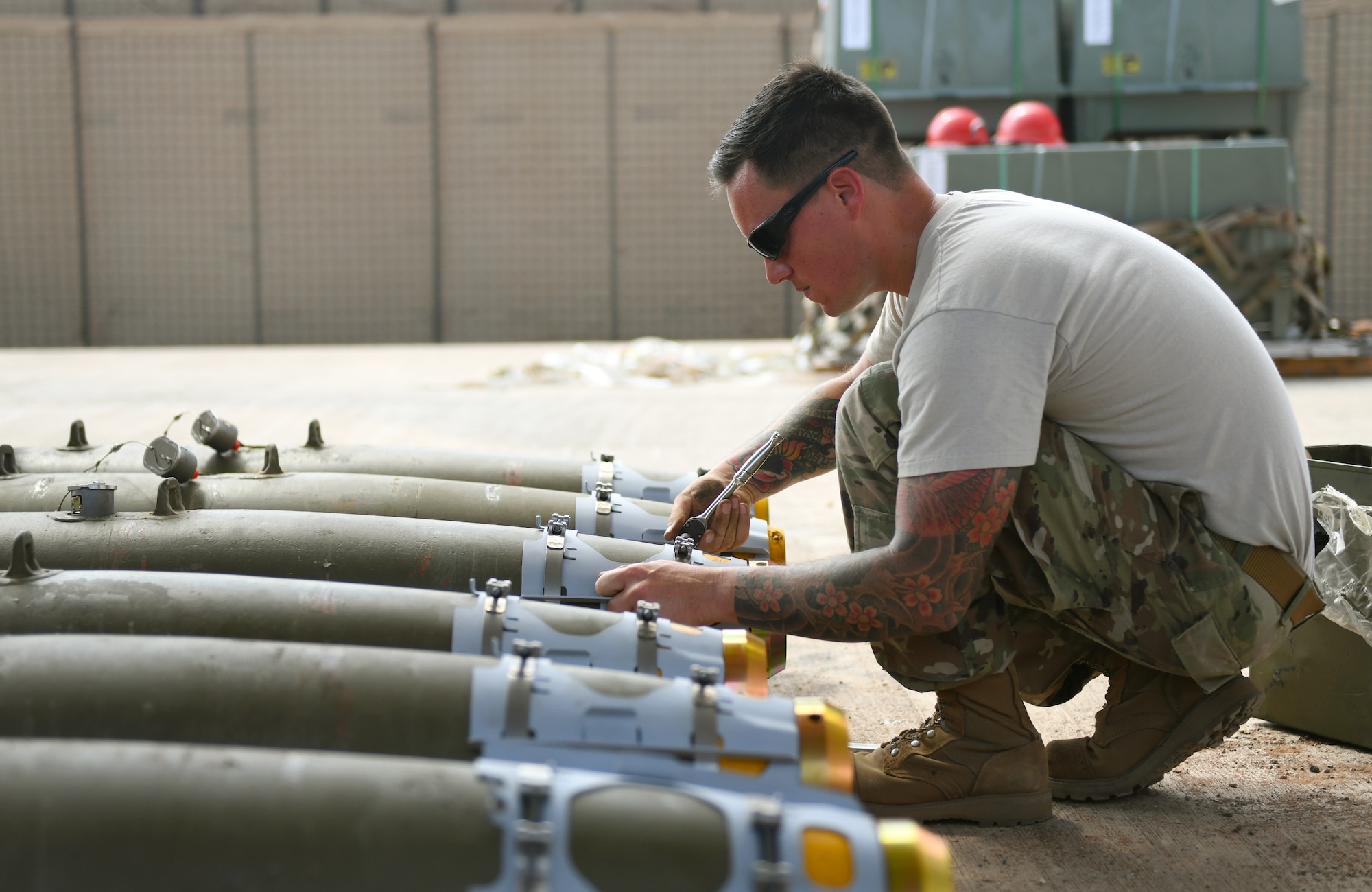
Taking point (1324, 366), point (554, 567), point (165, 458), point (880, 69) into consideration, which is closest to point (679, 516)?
point (554, 567)

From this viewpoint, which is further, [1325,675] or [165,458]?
[165,458]

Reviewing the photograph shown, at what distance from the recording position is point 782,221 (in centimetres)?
158

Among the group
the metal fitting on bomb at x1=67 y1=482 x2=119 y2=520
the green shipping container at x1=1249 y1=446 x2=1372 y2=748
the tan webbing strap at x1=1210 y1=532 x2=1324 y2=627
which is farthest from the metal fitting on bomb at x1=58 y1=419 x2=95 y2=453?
the green shipping container at x1=1249 y1=446 x2=1372 y2=748

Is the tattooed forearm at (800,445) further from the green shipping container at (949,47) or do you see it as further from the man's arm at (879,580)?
the green shipping container at (949,47)

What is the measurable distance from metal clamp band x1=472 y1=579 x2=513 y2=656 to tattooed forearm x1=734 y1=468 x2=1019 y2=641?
0.30m

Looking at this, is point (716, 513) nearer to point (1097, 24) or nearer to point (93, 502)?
point (93, 502)

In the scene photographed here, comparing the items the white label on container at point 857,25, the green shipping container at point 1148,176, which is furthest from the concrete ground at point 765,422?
the white label on container at point 857,25

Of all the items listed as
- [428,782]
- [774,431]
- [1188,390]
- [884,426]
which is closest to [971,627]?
[884,426]

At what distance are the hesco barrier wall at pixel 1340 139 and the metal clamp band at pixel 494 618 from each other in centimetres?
1003

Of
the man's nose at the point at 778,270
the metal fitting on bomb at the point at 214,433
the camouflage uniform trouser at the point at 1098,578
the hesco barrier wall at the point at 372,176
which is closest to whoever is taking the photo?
the camouflage uniform trouser at the point at 1098,578

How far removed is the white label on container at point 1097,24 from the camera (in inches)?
259

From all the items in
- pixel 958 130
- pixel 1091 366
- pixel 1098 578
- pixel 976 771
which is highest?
pixel 958 130

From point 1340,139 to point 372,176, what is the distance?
27.0ft

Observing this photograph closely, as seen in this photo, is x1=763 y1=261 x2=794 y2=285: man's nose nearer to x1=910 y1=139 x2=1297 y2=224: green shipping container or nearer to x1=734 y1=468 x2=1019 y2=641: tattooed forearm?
x1=734 y1=468 x2=1019 y2=641: tattooed forearm
